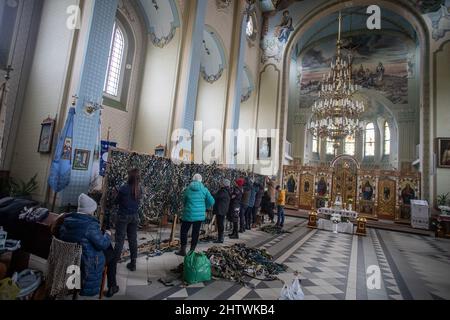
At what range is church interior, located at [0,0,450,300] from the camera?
3.50 m

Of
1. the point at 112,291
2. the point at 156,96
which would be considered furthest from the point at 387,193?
the point at 112,291

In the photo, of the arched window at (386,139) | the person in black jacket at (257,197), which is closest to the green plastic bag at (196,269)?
the person in black jacket at (257,197)

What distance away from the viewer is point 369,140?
21.6 metres

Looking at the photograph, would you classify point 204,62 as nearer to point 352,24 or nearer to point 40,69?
point 40,69

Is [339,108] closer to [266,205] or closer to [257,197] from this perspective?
[266,205]

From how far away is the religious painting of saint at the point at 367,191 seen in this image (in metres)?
15.0

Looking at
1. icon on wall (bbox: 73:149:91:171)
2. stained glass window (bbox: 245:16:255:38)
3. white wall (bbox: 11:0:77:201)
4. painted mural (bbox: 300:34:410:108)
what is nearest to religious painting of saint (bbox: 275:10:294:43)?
stained glass window (bbox: 245:16:255:38)

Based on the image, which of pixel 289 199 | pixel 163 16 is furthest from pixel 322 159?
pixel 163 16

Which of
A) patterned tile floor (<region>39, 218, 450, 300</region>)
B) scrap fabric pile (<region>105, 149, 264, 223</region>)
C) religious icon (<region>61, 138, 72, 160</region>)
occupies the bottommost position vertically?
patterned tile floor (<region>39, 218, 450, 300</region>)

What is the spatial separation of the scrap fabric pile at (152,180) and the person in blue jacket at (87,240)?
1444 millimetres

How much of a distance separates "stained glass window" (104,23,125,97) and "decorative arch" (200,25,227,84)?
362cm

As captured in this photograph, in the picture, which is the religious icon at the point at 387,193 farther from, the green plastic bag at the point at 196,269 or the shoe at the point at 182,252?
the green plastic bag at the point at 196,269

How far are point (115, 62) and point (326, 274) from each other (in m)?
9.37

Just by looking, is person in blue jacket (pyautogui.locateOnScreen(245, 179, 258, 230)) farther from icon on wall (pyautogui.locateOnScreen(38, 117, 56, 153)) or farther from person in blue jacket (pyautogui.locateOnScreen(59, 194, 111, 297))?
A: person in blue jacket (pyautogui.locateOnScreen(59, 194, 111, 297))
